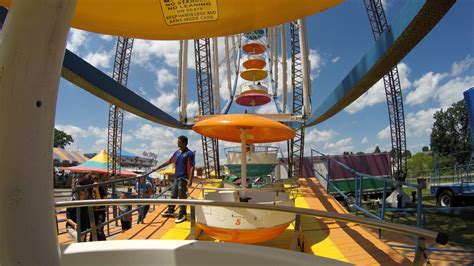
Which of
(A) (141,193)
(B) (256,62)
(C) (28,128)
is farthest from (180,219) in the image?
(B) (256,62)

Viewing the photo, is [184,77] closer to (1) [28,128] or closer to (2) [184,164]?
(2) [184,164]

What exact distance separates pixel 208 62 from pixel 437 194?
52.7ft

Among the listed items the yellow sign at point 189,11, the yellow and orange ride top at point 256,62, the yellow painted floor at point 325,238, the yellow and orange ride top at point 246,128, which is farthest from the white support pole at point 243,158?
the yellow and orange ride top at point 256,62

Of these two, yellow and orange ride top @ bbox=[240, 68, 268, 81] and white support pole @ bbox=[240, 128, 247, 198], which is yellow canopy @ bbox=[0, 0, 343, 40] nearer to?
white support pole @ bbox=[240, 128, 247, 198]

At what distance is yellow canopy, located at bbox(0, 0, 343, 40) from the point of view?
2289 mm

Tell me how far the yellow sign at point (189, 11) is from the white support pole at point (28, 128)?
1.25 meters

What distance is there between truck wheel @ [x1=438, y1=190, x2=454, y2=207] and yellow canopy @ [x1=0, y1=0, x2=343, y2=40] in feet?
45.7

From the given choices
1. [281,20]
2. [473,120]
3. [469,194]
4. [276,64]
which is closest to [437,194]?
[469,194]

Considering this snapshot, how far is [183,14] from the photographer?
2307 millimetres

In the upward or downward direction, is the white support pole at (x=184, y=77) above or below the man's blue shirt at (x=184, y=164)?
above

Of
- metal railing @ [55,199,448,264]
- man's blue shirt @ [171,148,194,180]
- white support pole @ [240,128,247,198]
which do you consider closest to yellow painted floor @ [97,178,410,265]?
man's blue shirt @ [171,148,194,180]

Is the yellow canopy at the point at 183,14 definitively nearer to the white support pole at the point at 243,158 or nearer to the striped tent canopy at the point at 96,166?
the white support pole at the point at 243,158

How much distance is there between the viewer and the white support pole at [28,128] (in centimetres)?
105

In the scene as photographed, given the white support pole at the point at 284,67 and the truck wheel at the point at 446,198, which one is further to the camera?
the white support pole at the point at 284,67
